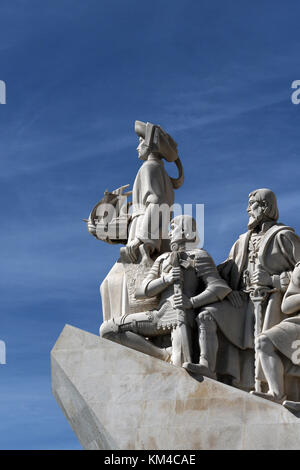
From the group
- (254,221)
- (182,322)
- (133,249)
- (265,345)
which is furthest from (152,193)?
(265,345)

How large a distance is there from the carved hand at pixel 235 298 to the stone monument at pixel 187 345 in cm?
1

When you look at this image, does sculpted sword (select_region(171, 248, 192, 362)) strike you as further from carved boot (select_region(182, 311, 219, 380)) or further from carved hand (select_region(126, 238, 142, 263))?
carved hand (select_region(126, 238, 142, 263))

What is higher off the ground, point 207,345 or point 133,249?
point 133,249

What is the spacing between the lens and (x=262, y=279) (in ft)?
46.0

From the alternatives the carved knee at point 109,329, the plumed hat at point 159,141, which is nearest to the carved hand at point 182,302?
the carved knee at point 109,329

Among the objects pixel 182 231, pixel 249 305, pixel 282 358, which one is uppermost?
pixel 182 231

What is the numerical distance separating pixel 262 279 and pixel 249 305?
40cm

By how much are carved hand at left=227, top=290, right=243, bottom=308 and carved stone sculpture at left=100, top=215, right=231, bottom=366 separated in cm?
13

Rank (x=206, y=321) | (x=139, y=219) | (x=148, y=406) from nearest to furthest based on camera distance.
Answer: (x=148, y=406) < (x=206, y=321) < (x=139, y=219)

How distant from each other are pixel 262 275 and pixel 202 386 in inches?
68.1

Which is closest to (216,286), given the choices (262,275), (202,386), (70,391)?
(262,275)

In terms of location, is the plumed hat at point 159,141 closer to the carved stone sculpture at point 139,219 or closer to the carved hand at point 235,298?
the carved stone sculpture at point 139,219

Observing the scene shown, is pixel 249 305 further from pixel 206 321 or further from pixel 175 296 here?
pixel 175 296

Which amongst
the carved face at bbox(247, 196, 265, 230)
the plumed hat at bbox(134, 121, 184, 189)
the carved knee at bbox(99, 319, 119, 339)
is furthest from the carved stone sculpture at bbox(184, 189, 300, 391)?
the plumed hat at bbox(134, 121, 184, 189)
